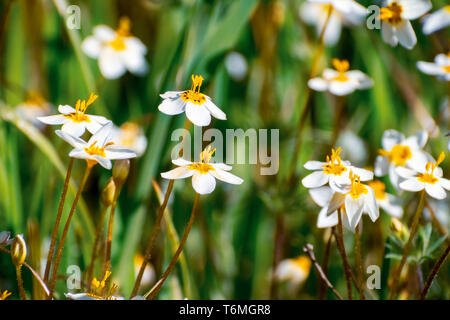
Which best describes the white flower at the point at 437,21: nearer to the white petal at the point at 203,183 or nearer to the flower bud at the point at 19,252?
the white petal at the point at 203,183

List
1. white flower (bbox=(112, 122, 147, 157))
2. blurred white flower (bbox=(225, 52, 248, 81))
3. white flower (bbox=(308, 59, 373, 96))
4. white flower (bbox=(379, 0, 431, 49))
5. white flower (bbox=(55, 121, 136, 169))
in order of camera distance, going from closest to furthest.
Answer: white flower (bbox=(55, 121, 136, 169)) < white flower (bbox=(379, 0, 431, 49)) < white flower (bbox=(308, 59, 373, 96)) < white flower (bbox=(112, 122, 147, 157)) < blurred white flower (bbox=(225, 52, 248, 81))

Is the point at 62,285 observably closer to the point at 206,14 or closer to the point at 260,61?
the point at 206,14

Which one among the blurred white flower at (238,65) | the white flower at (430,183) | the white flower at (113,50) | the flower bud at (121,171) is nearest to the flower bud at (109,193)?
the flower bud at (121,171)

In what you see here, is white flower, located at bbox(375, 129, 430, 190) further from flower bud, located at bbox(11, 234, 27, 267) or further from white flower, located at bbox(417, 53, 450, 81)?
flower bud, located at bbox(11, 234, 27, 267)

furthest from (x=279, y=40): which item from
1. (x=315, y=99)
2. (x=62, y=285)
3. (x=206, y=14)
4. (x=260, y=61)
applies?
(x=62, y=285)

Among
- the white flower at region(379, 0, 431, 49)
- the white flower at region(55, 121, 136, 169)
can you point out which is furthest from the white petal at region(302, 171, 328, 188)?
the white flower at region(379, 0, 431, 49)
